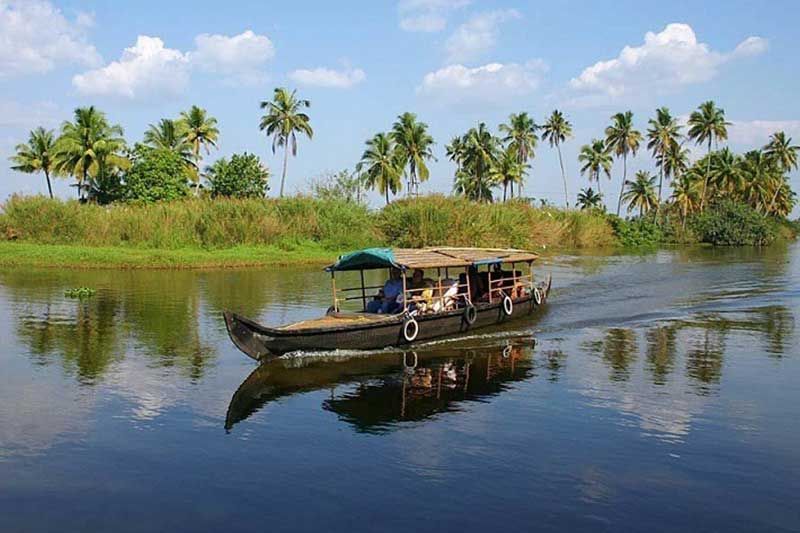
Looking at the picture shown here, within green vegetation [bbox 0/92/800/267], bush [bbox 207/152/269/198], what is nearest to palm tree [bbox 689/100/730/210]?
green vegetation [bbox 0/92/800/267]

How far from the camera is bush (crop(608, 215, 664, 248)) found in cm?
5956

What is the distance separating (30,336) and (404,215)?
26.8m

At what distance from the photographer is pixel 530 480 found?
8258 millimetres

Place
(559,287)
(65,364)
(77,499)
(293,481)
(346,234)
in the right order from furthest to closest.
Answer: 1. (346,234)
2. (559,287)
3. (65,364)
4. (293,481)
5. (77,499)

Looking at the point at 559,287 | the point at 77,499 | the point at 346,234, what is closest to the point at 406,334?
the point at 77,499

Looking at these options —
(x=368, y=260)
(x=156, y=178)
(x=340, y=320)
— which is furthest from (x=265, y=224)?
(x=340, y=320)

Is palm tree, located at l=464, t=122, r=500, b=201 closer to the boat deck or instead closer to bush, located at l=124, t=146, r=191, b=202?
bush, located at l=124, t=146, r=191, b=202

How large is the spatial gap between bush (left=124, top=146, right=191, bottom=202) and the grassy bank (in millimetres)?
5116

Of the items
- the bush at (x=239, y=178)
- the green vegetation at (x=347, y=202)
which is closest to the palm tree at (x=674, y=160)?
the green vegetation at (x=347, y=202)

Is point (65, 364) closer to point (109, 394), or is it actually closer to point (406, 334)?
point (109, 394)

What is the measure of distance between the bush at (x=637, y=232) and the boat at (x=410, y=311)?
41.3 metres

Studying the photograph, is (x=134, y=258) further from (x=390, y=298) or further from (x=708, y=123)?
(x=708, y=123)

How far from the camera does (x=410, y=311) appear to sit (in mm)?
15953

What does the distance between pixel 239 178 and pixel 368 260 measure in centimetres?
3523
